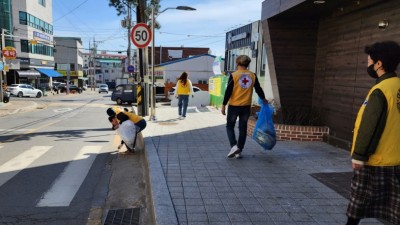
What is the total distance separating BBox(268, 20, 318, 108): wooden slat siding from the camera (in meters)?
8.91

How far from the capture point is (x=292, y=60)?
9.01 m

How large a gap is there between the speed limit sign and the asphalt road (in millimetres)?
2946

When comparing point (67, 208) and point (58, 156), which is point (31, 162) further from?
point (67, 208)

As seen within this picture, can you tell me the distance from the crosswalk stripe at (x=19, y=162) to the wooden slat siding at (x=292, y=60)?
5909 mm

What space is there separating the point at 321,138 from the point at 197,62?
34.6 metres

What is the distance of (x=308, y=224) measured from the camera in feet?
11.4

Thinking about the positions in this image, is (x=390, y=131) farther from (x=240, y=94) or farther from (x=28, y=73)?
(x=28, y=73)

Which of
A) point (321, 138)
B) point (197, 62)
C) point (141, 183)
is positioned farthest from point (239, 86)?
point (197, 62)

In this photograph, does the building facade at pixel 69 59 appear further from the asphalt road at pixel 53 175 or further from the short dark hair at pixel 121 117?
the short dark hair at pixel 121 117

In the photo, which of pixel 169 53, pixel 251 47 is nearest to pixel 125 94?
pixel 251 47

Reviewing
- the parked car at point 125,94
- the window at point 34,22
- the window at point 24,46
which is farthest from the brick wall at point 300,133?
the window at point 34,22

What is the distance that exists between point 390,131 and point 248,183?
2.40 meters

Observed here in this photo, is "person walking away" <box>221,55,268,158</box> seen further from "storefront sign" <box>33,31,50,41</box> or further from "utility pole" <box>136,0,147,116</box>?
"storefront sign" <box>33,31,50,41</box>

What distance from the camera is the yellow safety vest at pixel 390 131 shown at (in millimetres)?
2570
